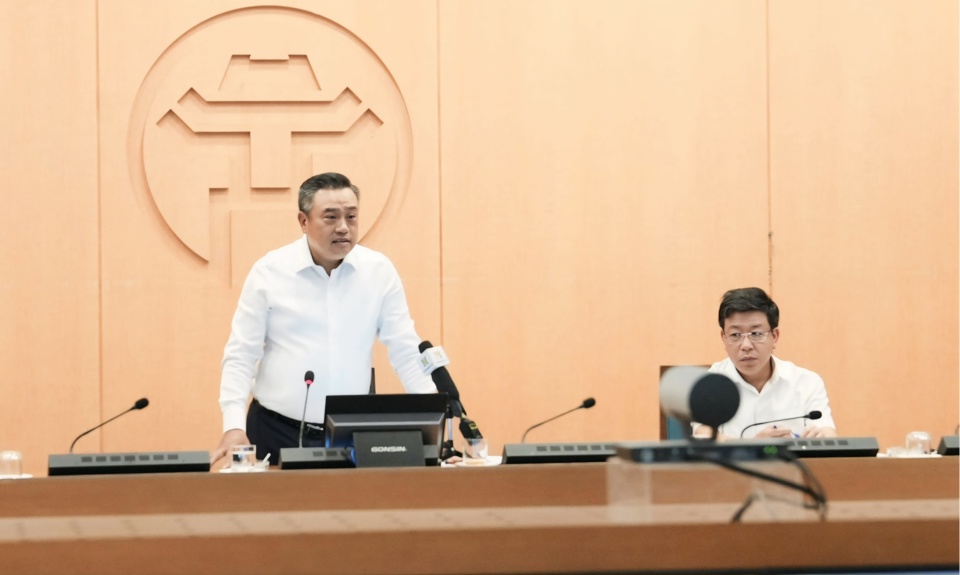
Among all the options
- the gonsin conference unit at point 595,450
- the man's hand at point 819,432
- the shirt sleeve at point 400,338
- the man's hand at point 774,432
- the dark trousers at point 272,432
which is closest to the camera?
the gonsin conference unit at point 595,450

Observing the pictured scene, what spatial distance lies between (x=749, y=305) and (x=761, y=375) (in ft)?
0.92

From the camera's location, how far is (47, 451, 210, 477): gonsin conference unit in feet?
8.79

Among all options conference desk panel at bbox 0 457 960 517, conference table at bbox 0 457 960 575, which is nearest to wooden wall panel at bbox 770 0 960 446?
conference desk panel at bbox 0 457 960 517

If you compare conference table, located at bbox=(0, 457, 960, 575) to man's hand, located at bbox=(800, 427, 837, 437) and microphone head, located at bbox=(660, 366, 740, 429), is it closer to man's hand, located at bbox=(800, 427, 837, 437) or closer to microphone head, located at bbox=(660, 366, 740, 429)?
microphone head, located at bbox=(660, 366, 740, 429)

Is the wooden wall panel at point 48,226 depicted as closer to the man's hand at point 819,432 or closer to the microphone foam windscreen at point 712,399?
the man's hand at point 819,432

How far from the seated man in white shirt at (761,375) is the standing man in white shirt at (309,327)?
1.15 m

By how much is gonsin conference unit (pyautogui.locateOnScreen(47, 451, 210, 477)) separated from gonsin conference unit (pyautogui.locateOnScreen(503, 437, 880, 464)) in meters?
0.80

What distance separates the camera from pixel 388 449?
9.48 feet

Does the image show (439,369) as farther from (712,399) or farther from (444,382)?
(712,399)

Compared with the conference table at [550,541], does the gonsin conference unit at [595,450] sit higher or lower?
lower

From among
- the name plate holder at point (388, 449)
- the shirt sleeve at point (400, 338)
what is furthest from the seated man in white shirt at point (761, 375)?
the name plate holder at point (388, 449)

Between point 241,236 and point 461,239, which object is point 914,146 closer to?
point 461,239

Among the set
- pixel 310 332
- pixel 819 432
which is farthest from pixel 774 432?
pixel 310 332

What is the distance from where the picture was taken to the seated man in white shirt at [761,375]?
3.93m
